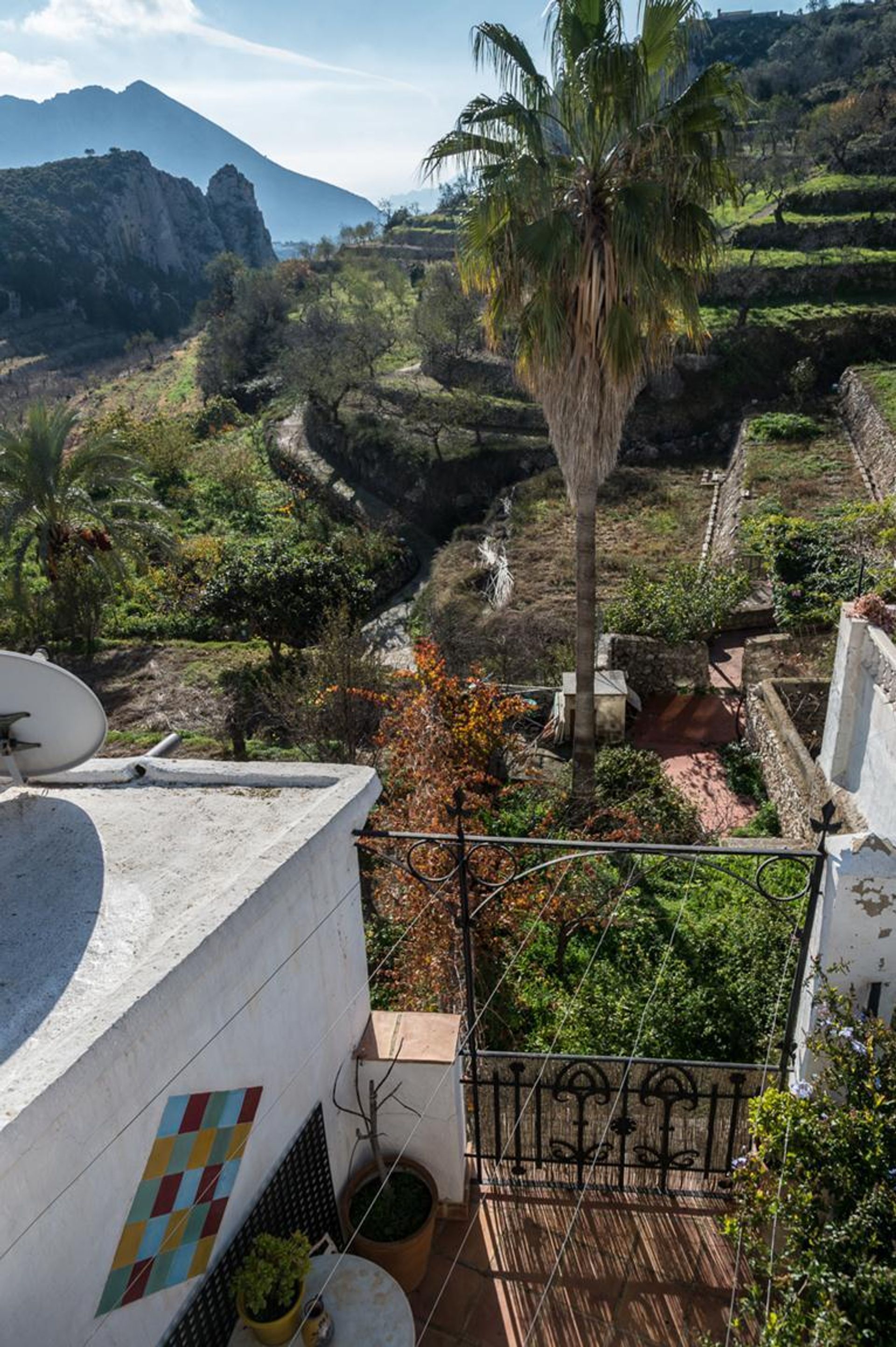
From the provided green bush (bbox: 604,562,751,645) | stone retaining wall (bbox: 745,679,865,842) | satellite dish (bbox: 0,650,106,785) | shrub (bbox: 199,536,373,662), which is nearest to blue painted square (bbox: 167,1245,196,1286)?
satellite dish (bbox: 0,650,106,785)

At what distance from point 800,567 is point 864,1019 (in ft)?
44.2

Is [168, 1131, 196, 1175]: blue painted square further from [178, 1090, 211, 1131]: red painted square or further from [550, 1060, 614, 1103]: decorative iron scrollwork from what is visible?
[550, 1060, 614, 1103]: decorative iron scrollwork

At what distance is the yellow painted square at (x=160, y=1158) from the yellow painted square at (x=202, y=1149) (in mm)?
132

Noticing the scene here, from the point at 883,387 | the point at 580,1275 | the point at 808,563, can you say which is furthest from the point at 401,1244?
the point at 883,387

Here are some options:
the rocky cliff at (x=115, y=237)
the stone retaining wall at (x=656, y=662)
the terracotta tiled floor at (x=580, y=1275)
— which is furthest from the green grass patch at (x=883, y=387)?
the rocky cliff at (x=115, y=237)

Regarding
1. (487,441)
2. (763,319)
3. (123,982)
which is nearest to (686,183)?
(123,982)

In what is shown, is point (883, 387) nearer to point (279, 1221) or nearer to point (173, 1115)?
point (279, 1221)

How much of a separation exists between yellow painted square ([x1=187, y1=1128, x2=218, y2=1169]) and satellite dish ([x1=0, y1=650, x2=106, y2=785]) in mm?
1748

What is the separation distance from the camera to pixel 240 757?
11000 mm

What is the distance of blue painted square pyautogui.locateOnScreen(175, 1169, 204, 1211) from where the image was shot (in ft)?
9.90

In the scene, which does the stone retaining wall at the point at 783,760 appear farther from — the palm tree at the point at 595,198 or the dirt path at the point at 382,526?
the dirt path at the point at 382,526

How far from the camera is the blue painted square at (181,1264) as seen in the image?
305 centimetres

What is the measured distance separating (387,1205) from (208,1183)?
1.56 m

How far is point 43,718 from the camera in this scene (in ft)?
12.5
